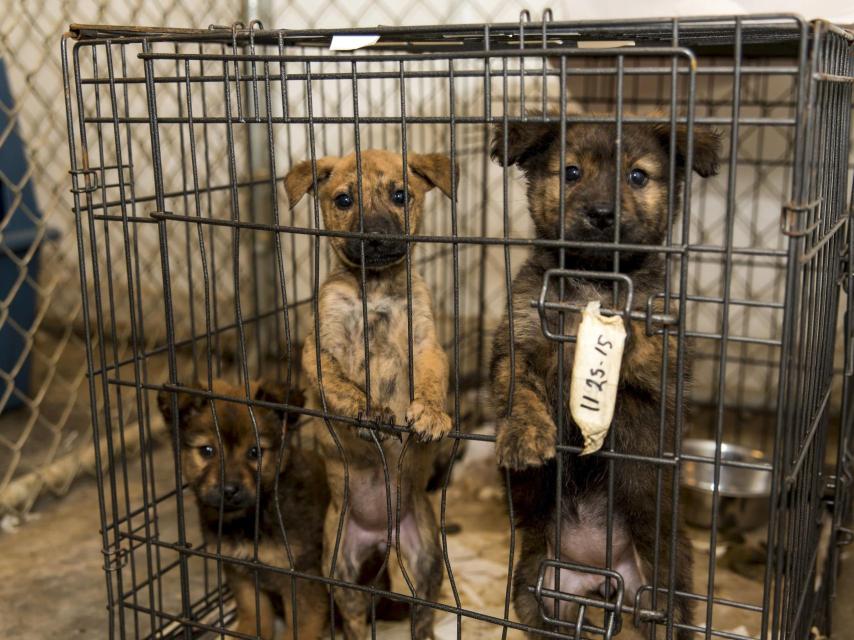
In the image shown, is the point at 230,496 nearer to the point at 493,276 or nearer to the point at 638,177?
the point at 638,177

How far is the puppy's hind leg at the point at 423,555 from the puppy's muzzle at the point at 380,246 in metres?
0.80

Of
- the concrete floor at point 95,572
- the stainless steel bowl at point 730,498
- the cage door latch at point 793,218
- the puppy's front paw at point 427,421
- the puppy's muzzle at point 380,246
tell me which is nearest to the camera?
the cage door latch at point 793,218

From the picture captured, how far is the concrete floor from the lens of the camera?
3.08 meters

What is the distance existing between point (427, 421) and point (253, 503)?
0.87 meters

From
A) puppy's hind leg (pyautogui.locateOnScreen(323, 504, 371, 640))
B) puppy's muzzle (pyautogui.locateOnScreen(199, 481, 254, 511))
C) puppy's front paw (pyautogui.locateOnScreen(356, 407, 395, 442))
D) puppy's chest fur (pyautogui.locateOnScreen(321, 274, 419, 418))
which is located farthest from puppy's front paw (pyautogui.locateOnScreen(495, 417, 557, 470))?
puppy's muzzle (pyautogui.locateOnScreen(199, 481, 254, 511))

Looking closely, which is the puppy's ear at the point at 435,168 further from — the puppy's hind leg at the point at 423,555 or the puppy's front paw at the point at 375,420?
the puppy's hind leg at the point at 423,555

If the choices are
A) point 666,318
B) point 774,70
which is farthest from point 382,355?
point 774,70

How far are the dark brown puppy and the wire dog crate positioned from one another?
53mm

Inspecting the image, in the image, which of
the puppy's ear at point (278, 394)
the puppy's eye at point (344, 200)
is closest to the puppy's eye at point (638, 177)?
the puppy's eye at point (344, 200)

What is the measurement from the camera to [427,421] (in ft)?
7.53

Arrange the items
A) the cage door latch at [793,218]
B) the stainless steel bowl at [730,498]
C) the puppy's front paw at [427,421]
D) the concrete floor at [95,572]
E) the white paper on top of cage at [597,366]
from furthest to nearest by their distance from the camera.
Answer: the stainless steel bowl at [730,498]
the concrete floor at [95,572]
the puppy's front paw at [427,421]
the white paper on top of cage at [597,366]
the cage door latch at [793,218]

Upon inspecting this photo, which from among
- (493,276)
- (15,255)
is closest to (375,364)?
(493,276)

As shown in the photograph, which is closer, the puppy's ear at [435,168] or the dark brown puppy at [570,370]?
the dark brown puppy at [570,370]

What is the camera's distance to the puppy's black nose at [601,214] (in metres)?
2.13
